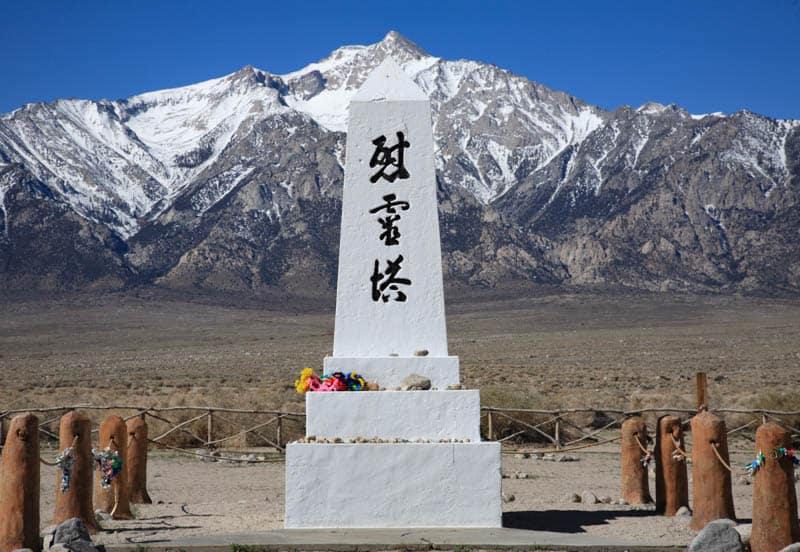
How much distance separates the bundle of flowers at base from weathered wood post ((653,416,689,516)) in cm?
340

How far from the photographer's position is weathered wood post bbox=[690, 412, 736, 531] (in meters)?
11.0

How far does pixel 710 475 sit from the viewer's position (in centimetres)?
1108

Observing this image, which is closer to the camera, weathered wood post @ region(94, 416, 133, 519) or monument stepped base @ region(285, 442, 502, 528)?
monument stepped base @ region(285, 442, 502, 528)

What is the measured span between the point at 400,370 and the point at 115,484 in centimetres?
342

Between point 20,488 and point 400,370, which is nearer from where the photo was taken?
point 20,488

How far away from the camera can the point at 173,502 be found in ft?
46.7

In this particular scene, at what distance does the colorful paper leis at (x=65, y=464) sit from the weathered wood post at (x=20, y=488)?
87 cm

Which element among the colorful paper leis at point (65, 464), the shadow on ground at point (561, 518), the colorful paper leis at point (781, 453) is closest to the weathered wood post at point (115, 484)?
the colorful paper leis at point (65, 464)

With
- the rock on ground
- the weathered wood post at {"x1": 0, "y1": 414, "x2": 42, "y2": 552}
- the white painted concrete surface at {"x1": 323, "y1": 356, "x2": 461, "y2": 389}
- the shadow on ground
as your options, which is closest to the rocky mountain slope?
the shadow on ground

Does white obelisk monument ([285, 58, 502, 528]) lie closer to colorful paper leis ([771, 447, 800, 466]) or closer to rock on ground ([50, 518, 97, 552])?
rock on ground ([50, 518, 97, 552])

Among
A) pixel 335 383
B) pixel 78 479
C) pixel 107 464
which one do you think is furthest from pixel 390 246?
pixel 78 479

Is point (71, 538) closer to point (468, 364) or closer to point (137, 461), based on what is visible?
point (137, 461)

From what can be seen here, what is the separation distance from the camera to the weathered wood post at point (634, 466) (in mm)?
13672

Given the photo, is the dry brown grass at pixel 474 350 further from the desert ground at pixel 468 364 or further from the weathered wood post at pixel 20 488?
the weathered wood post at pixel 20 488
